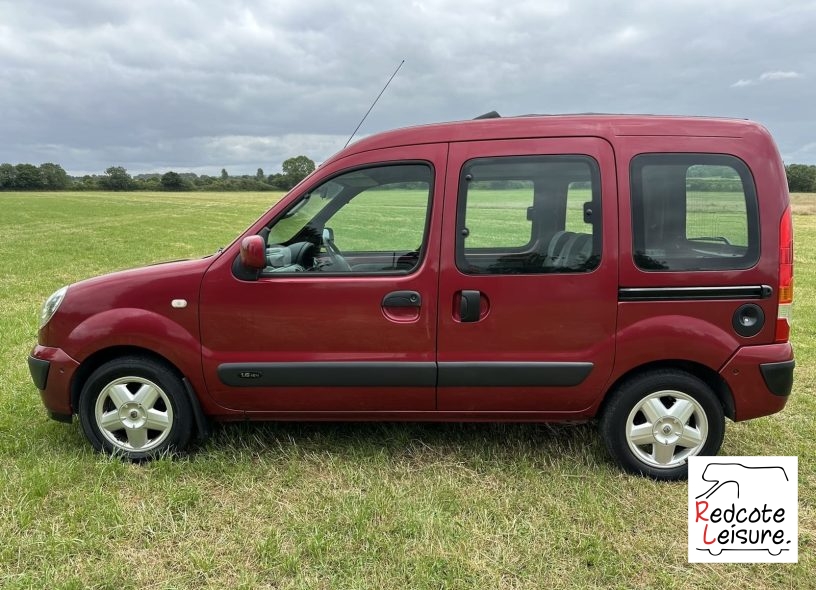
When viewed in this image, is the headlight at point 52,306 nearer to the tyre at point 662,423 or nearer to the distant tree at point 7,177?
the tyre at point 662,423

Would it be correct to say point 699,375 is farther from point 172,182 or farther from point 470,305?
point 172,182

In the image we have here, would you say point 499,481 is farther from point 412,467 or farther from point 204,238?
point 204,238

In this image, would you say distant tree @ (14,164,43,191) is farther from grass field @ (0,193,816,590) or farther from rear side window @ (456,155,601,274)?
rear side window @ (456,155,601,274)

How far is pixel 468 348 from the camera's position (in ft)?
10.6

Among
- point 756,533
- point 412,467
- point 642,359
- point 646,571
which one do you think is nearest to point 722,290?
point 642,359

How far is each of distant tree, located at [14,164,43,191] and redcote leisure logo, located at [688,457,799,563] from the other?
84996 mm

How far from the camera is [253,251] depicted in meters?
3.14

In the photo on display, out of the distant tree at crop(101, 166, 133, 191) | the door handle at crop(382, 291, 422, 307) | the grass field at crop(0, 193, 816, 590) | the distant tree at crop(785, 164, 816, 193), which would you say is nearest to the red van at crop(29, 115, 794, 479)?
the door handle at crop(382, 291, 422, 307)

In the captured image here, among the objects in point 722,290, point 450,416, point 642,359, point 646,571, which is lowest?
point 646,571

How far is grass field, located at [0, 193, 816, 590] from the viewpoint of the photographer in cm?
256

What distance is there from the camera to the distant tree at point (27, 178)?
7294cm

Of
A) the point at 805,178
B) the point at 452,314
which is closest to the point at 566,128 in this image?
the point at 452,314

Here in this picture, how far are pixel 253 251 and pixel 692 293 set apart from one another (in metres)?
2.27

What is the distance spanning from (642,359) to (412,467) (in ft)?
4.58
